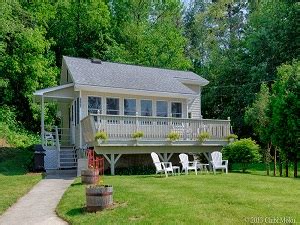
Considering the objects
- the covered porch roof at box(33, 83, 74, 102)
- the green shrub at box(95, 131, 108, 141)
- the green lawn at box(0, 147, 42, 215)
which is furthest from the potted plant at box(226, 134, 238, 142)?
the green lawn at box(0, 147, 42, 215)

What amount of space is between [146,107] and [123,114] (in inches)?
51.4

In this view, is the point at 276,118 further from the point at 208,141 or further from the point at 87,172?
the point at 87,172

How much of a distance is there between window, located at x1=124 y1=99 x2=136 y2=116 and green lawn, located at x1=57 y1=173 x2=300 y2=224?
8.32m

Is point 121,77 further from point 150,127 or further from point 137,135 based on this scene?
point 137,135

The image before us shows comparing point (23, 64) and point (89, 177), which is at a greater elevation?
point (23, 64)

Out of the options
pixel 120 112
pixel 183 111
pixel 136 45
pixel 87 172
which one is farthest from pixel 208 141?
pixel 136 45

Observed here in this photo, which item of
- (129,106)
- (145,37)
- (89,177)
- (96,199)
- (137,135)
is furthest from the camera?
(145,37)

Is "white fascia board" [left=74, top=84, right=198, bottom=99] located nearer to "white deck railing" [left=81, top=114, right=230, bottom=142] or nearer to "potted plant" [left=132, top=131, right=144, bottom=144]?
"white deck railing" [left=81, top=114, right=230, bottom=142]

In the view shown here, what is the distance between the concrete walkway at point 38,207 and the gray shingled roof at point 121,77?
6.01 metres

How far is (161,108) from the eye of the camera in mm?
19688

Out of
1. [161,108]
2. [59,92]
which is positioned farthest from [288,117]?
[59,92]

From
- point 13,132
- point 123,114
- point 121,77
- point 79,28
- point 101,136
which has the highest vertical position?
point 79,28

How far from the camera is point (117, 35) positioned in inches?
1414

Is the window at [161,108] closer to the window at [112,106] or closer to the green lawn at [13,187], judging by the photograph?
the window at [112,106]
